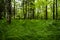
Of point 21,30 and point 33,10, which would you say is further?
point 33,10

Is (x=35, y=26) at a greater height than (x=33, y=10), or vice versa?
(x=33, y=10)

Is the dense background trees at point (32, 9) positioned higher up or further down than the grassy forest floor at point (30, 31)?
higher up

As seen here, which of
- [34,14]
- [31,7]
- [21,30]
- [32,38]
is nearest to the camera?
[32,38]

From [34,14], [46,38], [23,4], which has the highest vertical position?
[23,4]

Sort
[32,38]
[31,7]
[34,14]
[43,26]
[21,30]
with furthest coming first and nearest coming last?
[34,14]
[31,7]
[43,26]
[21,30]
[32,38]

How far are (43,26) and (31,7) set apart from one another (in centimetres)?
954

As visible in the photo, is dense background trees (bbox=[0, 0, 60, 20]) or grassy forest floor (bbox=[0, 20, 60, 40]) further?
dense background trees (bbox=[0, 0, 60, 20])

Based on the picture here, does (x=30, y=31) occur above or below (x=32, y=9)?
below

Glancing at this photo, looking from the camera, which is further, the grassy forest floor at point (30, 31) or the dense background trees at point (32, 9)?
A: the dense background trees at point (32, 9)

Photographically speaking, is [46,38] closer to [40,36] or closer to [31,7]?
[40,36]

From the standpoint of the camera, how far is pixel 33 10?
2144 centimetres

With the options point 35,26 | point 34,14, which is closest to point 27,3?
point 34,14

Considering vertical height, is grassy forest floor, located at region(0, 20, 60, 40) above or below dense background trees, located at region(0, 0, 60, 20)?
below

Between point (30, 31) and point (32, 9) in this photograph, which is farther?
point (32, 9)
